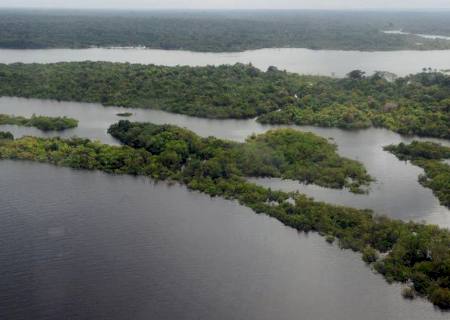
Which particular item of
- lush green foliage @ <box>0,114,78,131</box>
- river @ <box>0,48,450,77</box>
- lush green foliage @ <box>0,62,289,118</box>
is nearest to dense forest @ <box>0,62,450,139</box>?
lush green foliage @ <box>0,62,289,118</box>

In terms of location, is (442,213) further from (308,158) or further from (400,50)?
(400,50)

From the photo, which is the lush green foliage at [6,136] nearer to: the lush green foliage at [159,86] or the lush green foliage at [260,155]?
the lush green foliage at [260,155]

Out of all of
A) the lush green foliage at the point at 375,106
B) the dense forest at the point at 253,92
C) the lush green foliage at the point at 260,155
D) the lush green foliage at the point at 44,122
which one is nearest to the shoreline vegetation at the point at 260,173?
the lush green foliage at the point at 260,155

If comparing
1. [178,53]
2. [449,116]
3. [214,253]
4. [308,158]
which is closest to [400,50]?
[178,53]

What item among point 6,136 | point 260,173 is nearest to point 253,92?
point 260,173

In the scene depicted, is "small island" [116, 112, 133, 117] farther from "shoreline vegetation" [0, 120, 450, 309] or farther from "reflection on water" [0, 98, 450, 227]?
"shoreline vegetation" [0, 120, 450, 309]

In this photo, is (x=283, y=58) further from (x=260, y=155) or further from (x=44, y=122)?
(x=260, y=155)

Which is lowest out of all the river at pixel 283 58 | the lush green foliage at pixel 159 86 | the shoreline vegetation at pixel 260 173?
the shoreline vegetation at pixel 260 173
